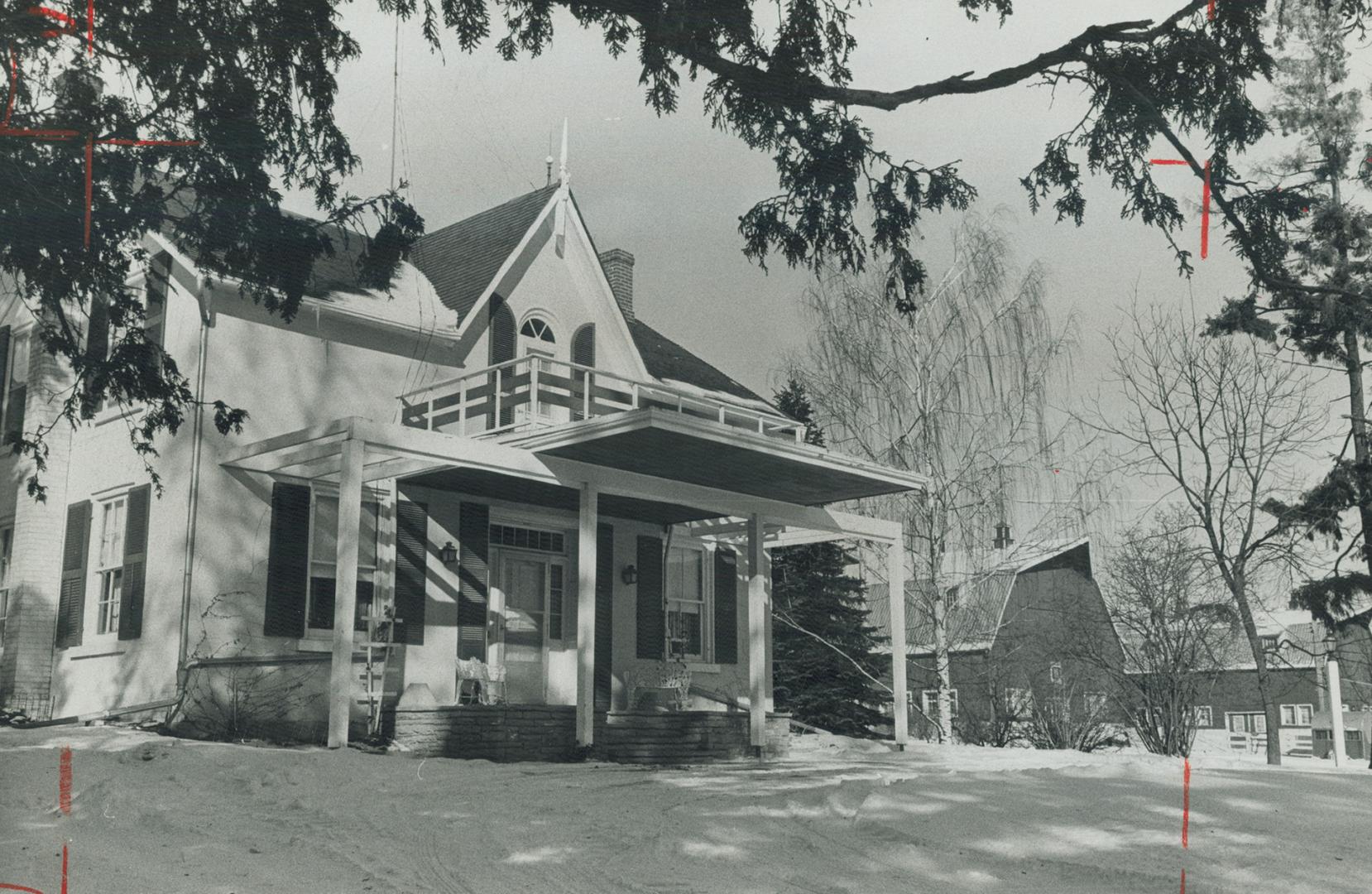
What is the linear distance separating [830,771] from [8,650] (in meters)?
10.2

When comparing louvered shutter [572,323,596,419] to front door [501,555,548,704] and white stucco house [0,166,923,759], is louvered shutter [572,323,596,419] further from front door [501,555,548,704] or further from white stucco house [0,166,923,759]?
front door [501,555,548,704]

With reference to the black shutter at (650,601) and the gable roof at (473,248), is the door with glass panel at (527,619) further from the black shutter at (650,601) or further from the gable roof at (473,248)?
the gable roof at (473,248)

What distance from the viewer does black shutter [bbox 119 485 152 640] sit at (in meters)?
13.9

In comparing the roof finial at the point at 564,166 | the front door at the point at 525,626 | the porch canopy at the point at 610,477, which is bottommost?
the front door at the point at 525,626

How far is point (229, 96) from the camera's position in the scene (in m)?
8.38

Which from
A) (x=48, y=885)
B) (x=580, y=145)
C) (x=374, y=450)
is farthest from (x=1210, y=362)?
(x=48, y=885)

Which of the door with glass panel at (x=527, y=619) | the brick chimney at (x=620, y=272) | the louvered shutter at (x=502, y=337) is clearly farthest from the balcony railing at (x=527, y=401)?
the brick chimney at (x=620, y=272)

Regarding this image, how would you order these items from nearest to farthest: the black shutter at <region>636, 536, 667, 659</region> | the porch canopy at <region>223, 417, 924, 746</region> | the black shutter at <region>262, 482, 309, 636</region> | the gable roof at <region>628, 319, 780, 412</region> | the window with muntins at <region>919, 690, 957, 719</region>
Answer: the porch canopy at <region>223, 417, 924, 746</region>
the black shutter at <region>262, 482, 309, 636</region>
the black shutter at <region>636, 536, 667, 659</region>
the gable roof at <region>628, 319, 780, 412</region>
the window with muntins at <region>919, 690, 957, 719</region>

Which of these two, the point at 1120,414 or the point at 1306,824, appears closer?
the point at 1306,824

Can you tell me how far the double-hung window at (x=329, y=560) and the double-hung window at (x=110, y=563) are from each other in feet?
7.28

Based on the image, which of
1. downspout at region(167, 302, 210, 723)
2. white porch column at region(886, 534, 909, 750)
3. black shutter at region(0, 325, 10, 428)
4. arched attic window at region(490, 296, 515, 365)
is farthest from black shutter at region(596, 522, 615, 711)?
black shutter at region(0, 325, 10, 428)

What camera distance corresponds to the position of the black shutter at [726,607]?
18.7 meters

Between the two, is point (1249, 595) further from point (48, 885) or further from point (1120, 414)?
point (48, 885)

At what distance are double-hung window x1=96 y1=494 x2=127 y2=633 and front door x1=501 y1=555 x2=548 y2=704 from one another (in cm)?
440
